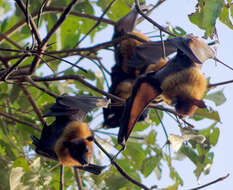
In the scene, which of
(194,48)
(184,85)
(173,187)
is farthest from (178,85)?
(173,187)

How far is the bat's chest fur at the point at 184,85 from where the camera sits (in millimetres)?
2496

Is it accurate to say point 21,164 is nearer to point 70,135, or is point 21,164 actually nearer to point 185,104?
point 70,135

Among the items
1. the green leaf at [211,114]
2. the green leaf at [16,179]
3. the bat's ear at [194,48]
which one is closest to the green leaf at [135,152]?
the green leaf at [211,114]

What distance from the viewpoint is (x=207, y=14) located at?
2545mm

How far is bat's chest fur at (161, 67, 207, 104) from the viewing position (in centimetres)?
250

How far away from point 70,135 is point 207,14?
1.42 metres

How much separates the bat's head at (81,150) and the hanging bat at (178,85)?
27 cm

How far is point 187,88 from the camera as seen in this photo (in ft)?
8.21

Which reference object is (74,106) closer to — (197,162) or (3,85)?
(197,162)

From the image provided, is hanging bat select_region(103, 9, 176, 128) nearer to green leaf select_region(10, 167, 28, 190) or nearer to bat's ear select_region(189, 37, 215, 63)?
bat's ear select_region(189, 37, 215, 63)

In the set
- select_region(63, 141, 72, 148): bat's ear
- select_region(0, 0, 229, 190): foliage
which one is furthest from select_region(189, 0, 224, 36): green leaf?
select_region(63, 141, 72, 148): bat's ear

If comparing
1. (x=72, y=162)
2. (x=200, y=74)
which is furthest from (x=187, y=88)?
(x=72, y=162)

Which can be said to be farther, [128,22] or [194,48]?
[128,22]

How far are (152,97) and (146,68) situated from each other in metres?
1.20
